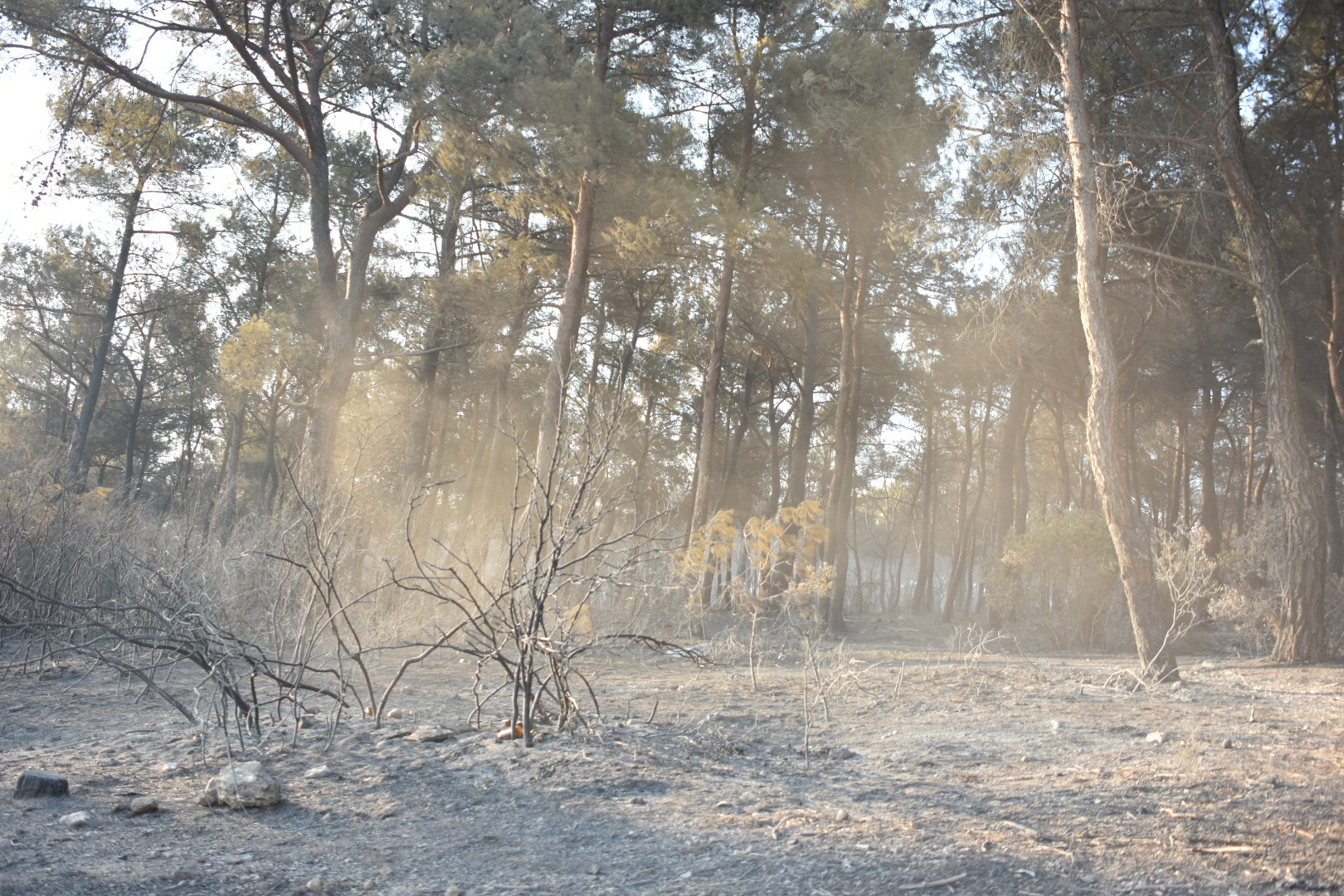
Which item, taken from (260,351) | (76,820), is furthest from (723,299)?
(76,820)

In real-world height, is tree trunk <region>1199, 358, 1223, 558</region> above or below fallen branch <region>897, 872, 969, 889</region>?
above

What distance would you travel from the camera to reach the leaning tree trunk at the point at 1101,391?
23.1ft

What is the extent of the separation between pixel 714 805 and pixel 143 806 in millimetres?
2195

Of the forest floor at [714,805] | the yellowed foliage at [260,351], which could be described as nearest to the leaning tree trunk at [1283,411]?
the forest floor at [714,805]

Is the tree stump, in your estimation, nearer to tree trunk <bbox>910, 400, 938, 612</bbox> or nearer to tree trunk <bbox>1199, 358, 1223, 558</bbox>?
tree trunk <bbox>1199, 358, 1223, 558</bbox>

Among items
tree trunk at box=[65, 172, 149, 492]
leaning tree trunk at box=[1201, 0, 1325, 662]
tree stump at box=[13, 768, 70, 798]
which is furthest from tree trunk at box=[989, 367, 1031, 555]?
tree trunk at box=[65, 172, 149, 492]

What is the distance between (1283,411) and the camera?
8.71m

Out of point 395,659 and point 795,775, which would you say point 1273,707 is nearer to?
point 795,775

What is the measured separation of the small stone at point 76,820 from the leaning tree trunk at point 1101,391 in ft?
23.8

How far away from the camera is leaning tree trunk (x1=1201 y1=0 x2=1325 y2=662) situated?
333 inches

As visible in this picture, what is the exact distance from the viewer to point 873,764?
3906 mm

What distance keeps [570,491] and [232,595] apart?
3.78 metres

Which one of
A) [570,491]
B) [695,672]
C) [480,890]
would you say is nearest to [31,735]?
[570,491]

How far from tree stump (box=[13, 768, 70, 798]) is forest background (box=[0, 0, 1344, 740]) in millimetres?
579
